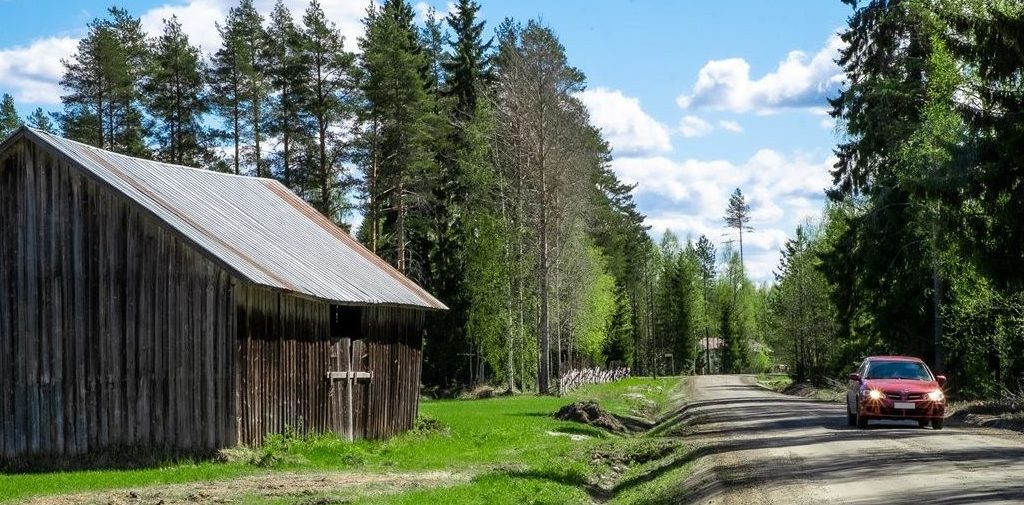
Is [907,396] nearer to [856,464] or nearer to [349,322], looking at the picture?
[856,464]

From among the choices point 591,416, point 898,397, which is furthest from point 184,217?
point 591,416

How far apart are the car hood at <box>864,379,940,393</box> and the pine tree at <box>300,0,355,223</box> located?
31432 millimetres

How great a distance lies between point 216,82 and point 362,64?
708 cm

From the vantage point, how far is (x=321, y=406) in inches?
1031

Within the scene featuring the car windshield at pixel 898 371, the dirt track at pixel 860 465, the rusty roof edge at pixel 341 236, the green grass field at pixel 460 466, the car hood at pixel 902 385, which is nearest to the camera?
the dirt track at pixel 860 465

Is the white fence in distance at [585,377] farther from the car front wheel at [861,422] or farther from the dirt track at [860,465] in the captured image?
the dirt track at [860,465]

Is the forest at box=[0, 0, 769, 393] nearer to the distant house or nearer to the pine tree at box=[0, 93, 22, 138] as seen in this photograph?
the pine tree at box=[0, 93, 22, 138]

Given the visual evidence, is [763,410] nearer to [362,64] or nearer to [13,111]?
[362,64]

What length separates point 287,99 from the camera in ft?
178

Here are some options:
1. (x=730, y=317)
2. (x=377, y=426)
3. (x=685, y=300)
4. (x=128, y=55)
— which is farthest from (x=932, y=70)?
(x=730, y=317)

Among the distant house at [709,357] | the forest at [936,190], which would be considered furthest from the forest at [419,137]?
the distant house at [709,357]

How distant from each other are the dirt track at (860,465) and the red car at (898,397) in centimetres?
45

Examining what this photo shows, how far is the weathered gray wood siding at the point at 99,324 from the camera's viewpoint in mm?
22875

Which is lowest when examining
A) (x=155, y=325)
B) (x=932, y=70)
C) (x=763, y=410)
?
(x=763, y=410)
